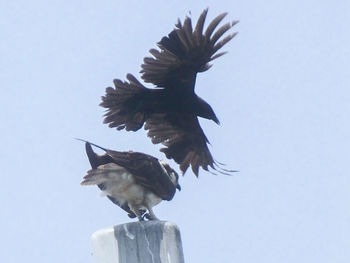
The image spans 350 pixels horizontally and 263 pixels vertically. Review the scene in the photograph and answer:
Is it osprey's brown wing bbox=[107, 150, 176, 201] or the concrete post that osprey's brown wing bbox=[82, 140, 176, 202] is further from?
the concrete post

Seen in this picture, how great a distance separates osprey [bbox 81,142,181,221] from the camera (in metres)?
5.73

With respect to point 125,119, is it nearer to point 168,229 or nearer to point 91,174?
point 91,174

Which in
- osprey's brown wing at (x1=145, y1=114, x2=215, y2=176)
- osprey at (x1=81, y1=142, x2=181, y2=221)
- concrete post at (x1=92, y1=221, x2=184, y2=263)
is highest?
osprey's brown wing at (x1=145, y1=114, x2=215, y2=176)

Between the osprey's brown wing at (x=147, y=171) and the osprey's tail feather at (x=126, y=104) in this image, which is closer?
the osprey's brown wing at (x=147, y=171)

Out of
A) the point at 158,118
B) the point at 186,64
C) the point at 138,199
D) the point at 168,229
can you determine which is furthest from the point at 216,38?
the point at 168,229

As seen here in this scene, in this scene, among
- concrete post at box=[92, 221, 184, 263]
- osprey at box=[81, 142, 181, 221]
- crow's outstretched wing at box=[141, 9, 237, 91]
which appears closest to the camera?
concrete post at box=[92, 221, 184, 263]

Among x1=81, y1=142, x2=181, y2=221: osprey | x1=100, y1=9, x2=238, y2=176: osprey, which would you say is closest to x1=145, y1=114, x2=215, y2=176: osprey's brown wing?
x1=100, y1=9, x2=238, y2=176: osprey

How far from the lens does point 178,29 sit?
6281mm

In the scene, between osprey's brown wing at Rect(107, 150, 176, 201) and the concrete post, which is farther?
osprey's brown wing at Rect(107, 150, 176, 201)

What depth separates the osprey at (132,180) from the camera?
573 cm

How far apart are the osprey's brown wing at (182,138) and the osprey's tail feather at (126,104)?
108 millimetres

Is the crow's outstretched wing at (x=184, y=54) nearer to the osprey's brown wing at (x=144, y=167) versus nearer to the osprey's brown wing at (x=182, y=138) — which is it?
the osprey's brown wing at (x=182, y=138)

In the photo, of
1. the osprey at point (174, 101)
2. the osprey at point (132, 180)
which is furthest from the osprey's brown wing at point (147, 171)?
the osprey at point (174, 101)

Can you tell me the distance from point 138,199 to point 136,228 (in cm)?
181
